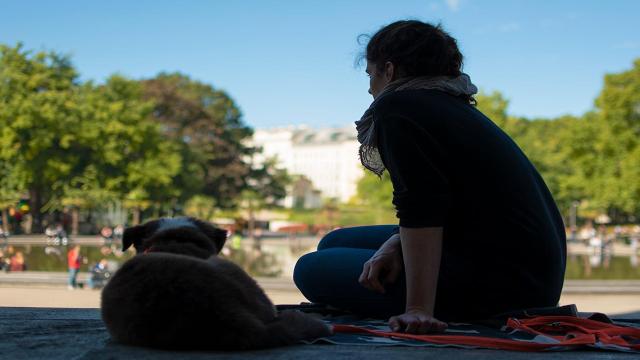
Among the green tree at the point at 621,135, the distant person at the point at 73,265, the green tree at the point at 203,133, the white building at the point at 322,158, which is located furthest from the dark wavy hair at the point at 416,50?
the white building at the point at 322,158

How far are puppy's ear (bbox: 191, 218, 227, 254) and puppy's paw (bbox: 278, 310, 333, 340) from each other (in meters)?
0.47

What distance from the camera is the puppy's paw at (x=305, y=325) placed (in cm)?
284

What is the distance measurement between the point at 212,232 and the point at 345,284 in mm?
652

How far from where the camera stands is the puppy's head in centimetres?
294

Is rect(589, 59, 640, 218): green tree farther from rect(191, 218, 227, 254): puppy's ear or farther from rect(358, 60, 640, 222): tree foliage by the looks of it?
rect(191, 218, 227, 254): puppy's ear

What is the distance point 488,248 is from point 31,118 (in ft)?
169

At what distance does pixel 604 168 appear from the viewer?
50.7 metres

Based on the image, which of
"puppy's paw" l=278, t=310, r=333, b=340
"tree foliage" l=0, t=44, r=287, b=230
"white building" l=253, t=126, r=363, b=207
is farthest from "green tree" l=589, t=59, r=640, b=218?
"white building" l=253, t=126, r=363, b=207

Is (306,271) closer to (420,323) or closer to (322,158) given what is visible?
(420,323)

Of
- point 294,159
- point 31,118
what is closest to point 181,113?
point 31,118

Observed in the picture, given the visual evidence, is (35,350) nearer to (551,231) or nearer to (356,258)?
(356,258)

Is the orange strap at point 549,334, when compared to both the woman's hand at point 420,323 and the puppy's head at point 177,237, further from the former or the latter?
the puppy's head at point 177,237

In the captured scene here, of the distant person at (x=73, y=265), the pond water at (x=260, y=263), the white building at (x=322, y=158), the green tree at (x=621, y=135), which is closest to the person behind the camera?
the distant person at (x=73, y=265)

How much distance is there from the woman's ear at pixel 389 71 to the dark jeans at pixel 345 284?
0.77 meters
